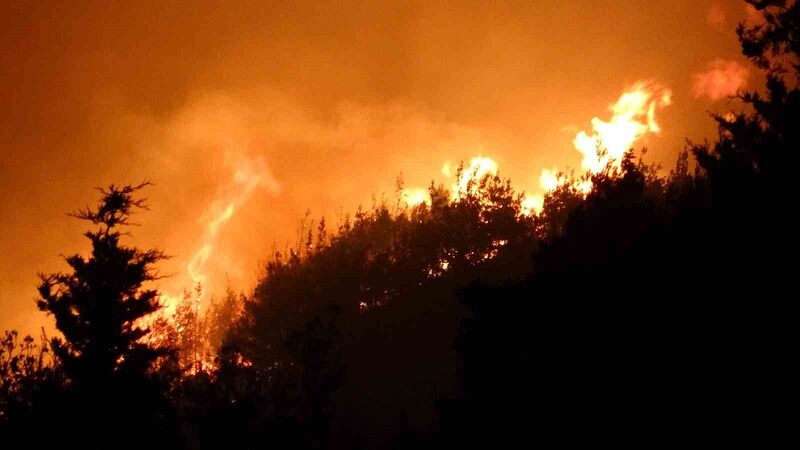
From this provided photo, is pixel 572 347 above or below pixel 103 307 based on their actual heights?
below

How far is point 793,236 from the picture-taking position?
11156mm

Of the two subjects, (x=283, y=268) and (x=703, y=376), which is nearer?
(x=703, y=376)

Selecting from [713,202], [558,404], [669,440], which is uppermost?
[713,202]

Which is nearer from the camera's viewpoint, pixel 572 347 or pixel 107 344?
pixel 572 347

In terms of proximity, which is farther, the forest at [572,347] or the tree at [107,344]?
the tree at [107,344]

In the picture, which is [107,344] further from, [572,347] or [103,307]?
[572,347]

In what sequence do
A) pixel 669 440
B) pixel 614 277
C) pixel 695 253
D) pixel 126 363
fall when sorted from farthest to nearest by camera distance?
pixel 126 363 → pixel 614 277 → pixel 695 253 → pixel 669 440

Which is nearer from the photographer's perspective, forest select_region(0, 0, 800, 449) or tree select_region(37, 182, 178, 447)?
forest select_region(0, 0, 800, 449)

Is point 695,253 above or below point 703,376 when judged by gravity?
above

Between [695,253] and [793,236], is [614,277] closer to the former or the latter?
[695,253]

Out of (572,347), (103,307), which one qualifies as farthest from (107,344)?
(572,347)

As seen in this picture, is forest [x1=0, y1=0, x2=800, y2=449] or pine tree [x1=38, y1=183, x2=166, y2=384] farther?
pine tree [x1=38, y1=183, x2=166, y2=384]

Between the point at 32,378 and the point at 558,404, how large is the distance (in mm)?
20892

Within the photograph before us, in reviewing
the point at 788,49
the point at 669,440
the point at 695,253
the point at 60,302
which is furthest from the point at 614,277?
the point at 60,302
